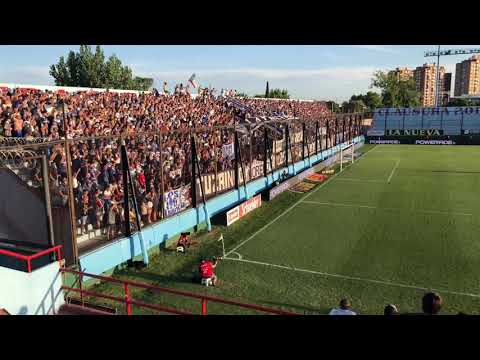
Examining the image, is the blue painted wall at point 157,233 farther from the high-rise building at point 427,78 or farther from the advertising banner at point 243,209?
the high-rise building at point 427,78

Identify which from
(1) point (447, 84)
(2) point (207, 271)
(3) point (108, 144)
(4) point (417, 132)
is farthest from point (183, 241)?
(1) point (447, 84)

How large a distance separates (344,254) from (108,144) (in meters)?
9.43

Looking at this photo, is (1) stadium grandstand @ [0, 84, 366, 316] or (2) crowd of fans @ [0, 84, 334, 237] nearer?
(1) stadium grandstand @ [0, 84, 366, 316]

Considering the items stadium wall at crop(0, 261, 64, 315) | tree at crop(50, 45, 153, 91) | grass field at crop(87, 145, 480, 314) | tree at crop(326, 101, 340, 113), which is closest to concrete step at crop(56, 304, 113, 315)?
stadium wall at crop(0, 261, 64, 315)

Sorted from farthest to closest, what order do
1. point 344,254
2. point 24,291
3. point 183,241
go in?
point 183,241 → point 344,254 → point 24,291

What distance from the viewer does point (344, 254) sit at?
14508 mm

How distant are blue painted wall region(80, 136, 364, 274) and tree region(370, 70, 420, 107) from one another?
96.8 meters

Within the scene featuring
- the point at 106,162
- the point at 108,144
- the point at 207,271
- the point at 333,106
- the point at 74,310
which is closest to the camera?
the point at 74,310

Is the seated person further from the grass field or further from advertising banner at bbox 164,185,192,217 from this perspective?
advertising banner at bbox 164,185,192,217

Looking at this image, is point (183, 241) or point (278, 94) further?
point (278, 94)

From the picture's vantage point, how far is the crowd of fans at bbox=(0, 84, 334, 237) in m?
12.4

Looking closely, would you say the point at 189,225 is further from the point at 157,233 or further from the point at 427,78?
the point at 427,78

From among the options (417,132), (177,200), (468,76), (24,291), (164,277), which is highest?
(468,76)
